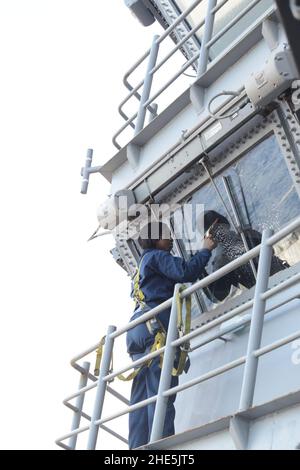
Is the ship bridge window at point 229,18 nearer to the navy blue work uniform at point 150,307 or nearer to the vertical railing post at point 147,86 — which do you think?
the vertical railing post at point 147,86

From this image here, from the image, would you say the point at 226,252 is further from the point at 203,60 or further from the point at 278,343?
the point at 278,343

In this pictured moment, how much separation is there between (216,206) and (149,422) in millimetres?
2136

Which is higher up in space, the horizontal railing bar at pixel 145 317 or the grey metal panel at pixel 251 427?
the horizontal railing bar at pixel 145 317

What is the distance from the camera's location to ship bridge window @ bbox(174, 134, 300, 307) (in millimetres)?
6945

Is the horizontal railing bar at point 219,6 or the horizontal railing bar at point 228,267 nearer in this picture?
the horizontal railing bar at point 228,267

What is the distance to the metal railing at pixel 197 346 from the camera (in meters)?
5.00

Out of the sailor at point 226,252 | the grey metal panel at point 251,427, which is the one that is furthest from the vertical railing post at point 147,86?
the grey metal panel at point 251,427

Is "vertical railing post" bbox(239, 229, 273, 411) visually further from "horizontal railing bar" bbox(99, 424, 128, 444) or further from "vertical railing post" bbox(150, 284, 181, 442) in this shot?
"horizontal railing bar" bbox(99, 424, 128, 444)

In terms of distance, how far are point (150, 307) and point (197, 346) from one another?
1.15m

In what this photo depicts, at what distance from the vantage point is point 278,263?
7.05 m

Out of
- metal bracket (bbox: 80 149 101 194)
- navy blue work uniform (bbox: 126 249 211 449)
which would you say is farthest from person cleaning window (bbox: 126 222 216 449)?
metal bracket (bbox: 80 149 101 194)

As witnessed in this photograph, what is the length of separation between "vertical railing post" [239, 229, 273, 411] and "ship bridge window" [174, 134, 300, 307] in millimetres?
1293

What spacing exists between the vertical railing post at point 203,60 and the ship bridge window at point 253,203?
722 mm
